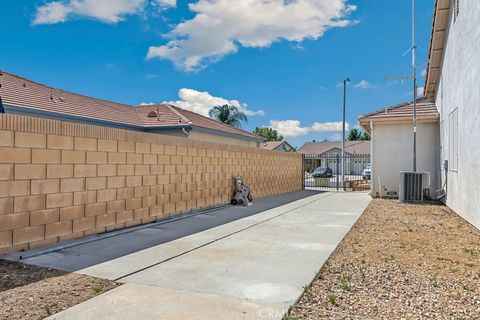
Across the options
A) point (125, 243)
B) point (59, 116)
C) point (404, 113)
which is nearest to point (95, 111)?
point (59, 116)

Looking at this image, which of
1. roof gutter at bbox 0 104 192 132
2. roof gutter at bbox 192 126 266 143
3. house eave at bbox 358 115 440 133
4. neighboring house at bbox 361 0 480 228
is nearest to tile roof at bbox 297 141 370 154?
roof gutter at bbox 192 126 266 143

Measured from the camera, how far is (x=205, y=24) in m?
15.7

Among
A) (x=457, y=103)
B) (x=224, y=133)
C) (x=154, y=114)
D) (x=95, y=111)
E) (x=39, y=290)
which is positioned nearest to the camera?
(x=39, y=290)

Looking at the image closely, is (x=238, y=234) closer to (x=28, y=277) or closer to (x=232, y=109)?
(x=28, y=277)

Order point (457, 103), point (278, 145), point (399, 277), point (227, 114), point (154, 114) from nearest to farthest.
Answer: point (399, 277) < point (457, 103) < point (154, 114) < point (227, 114) < point (278, 145)

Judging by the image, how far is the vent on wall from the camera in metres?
14.0

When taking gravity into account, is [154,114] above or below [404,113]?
above

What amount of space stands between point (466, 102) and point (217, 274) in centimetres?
805

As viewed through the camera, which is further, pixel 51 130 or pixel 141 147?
pixel 141 147

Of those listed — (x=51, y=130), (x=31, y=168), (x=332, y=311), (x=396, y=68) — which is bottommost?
(x=332, y=311)

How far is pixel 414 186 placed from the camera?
1419cm

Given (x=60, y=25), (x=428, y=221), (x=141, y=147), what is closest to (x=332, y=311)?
(x=141, y=147)

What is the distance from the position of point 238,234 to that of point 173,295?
148 inches

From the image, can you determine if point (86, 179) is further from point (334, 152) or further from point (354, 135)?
point (354, 135)
